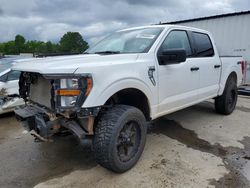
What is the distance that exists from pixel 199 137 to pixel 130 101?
1637 mm

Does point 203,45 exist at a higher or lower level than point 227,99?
higher

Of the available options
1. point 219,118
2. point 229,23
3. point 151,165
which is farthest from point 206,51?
point 229,23

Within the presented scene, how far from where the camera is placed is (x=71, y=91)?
105 inches

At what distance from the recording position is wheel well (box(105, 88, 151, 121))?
337 cm

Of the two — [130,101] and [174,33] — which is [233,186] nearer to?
[130,101]

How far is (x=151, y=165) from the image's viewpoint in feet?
11.3

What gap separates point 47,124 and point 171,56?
1834mm

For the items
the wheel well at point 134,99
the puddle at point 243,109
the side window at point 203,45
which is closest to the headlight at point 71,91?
the wheel well at point 134,99

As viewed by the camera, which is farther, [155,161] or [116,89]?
[155,161]

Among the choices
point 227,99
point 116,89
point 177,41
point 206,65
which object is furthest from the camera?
point 227,99

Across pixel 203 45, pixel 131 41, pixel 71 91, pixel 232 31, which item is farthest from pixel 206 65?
pixel 232 31

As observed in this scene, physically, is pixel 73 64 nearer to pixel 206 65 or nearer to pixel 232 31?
pixel 206 65

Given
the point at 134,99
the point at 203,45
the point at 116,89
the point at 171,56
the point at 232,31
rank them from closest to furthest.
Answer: the point at 116,89 → the point at 171,56 → the point at 134,99 → the point at 203,45 → the point at 232,31

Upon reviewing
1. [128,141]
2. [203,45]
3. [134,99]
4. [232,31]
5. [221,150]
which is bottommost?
[221,150]
